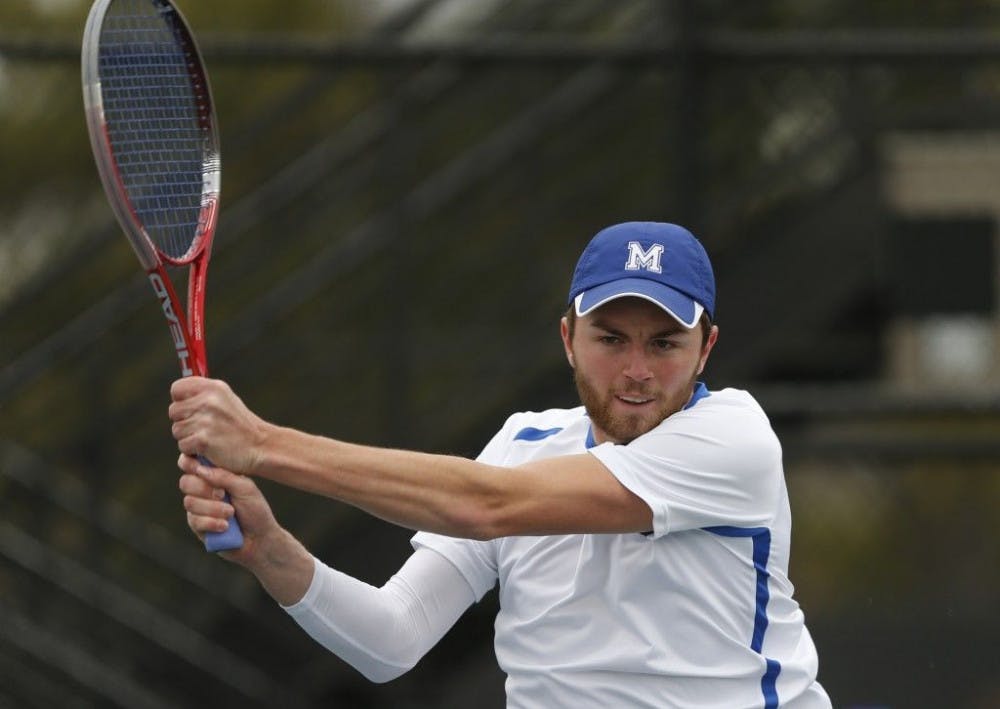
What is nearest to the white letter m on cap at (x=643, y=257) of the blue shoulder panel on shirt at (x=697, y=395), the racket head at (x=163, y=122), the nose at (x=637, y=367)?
the nose at (x=637, y=367)

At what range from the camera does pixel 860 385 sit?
8.33 m

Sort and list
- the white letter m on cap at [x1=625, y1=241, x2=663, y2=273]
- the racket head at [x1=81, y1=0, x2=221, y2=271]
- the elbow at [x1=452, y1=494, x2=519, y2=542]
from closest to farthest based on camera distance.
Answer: the elbow at [x1=452, y1=494, x2=519, y2=542]
the white letter m on cap at [x1=625, y1=241, x2=663, y2=273]
the racket head at [x1=81, y1=0, x2=221, y2=271]

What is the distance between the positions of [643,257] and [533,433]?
496 mm

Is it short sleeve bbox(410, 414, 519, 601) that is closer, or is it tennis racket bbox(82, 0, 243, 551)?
tennis racket bbox(82, 0, 243, 551)

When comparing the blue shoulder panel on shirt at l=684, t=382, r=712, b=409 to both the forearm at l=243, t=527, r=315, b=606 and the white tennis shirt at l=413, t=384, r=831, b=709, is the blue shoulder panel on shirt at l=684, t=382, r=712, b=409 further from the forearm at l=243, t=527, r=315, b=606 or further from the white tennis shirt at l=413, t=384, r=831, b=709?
the forearm at l=243, t=527, r=315, b=606

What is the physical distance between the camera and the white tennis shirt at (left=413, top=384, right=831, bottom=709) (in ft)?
11.6

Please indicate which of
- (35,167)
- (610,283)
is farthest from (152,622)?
(35,167)

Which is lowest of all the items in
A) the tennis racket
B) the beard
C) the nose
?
the beard

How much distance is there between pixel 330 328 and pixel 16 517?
1672 mm

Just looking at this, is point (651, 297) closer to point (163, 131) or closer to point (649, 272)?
point (649, 272)

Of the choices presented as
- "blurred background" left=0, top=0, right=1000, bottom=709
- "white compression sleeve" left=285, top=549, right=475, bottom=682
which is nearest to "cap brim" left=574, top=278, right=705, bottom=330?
"white compression sleeve" left=285, top=549, right=475, bottom=682

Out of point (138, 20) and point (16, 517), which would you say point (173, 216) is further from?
point (16, 517)

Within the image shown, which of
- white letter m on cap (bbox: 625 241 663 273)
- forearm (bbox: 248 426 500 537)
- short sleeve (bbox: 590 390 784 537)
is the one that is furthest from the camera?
white letter m on cap (bbox: 625 241 663 273)

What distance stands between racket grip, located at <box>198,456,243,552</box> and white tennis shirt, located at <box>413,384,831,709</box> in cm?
63
